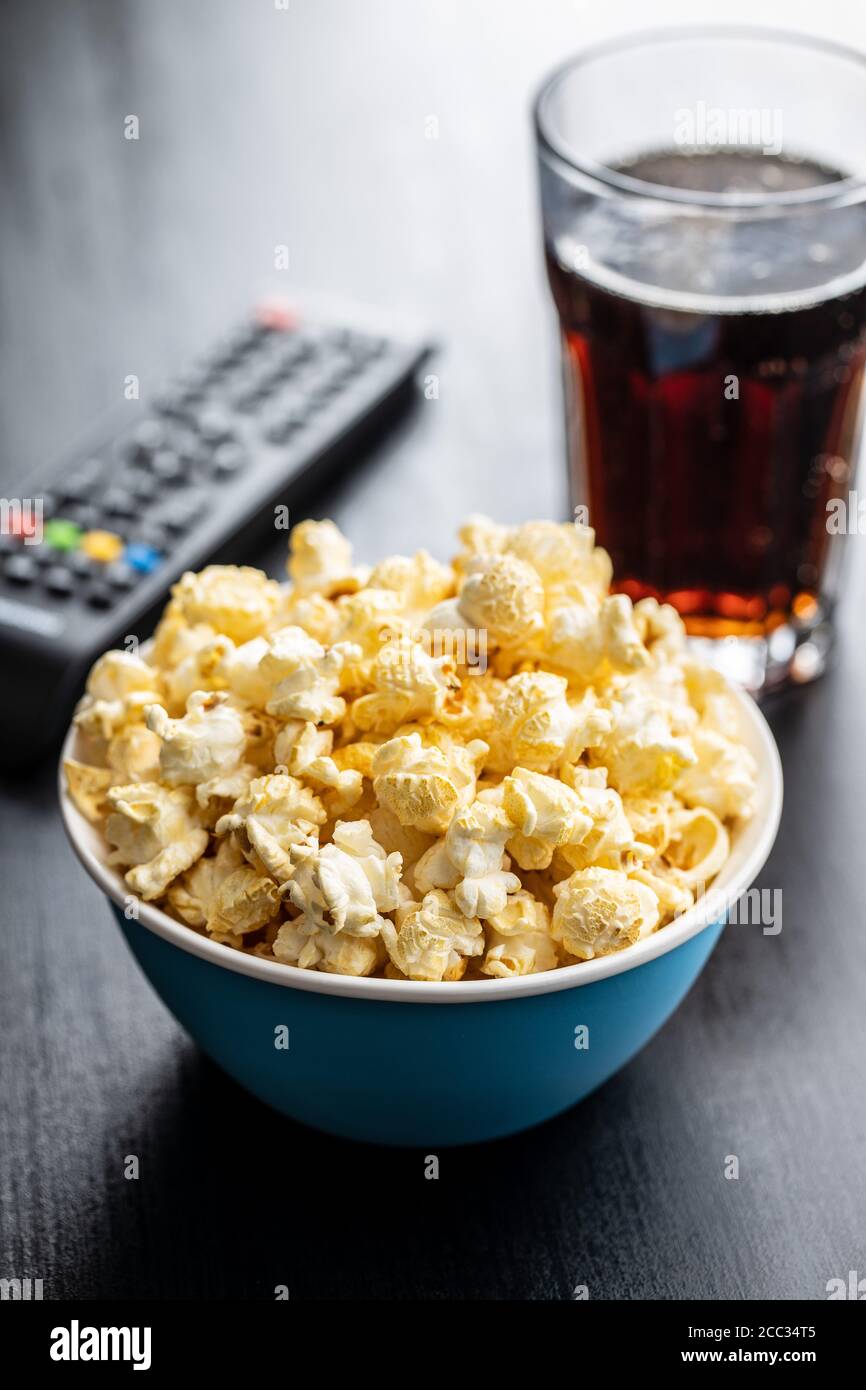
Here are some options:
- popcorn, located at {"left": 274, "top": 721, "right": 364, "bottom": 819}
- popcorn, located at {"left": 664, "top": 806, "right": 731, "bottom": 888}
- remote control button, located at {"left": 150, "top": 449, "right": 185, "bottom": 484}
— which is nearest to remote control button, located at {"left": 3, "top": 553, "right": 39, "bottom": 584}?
remote control button, located at {"left": 150, "top": 449, "right": 185, "bottom": 484}

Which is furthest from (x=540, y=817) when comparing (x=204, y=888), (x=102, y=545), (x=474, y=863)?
(x=102, y=545)

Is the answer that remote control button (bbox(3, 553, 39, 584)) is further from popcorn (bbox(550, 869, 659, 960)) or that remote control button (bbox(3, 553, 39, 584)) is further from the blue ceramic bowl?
popcorn (bbox(550, 869, 659, 960))

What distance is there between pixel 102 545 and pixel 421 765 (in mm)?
465

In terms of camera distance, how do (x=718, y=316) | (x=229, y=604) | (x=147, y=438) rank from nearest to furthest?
(x=229, y=604)
(x=718, y=316)
(x=147, y=438)

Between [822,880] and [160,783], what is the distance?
0.40m

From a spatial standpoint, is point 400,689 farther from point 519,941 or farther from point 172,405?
point 172,405

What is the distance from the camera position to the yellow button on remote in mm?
1039

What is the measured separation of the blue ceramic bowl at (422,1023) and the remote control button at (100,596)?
31cm

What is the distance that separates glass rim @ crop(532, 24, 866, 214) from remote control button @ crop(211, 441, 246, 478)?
302 mm

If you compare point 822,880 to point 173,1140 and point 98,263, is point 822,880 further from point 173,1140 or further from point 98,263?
point 98,263

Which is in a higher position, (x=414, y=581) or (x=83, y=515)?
(x=414, y=581)

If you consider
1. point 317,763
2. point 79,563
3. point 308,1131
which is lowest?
point 308,1131

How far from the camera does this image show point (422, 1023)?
636 millimetres

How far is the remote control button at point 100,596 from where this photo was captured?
1.01 meters
